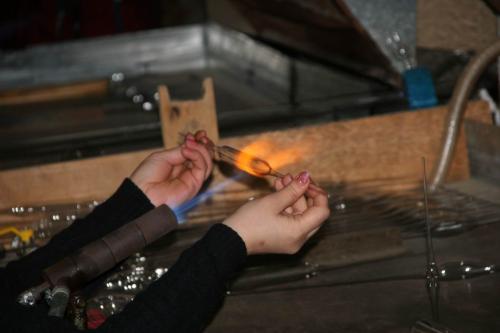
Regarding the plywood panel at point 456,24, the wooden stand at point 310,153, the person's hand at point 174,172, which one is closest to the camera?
the person's hand at point 174,172

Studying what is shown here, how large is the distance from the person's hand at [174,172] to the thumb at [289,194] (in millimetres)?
319

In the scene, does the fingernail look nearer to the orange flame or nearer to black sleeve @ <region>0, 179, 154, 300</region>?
black sleeve @ <region>0, 179, 154, 300</region>

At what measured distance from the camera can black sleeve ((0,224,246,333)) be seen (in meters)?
0.99

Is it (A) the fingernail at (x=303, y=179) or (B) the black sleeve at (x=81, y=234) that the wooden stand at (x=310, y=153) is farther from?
(A) the fingernail at (x=303, y=179)

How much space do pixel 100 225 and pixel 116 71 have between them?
2654 millimetres

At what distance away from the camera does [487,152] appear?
1812 mm

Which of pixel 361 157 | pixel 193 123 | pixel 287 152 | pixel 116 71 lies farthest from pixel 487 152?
pixel 116 71

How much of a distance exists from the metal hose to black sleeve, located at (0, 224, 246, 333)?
87cm

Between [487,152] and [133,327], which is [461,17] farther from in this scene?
[133,327]

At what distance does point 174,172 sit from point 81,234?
22 cm

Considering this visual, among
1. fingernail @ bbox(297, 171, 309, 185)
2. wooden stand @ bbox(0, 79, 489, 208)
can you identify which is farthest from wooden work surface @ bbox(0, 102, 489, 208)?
fingernail @ bbox(297, 171, 309, 185)

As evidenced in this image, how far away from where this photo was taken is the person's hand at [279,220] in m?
1.08

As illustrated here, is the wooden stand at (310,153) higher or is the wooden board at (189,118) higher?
the wooden board at (189,118)

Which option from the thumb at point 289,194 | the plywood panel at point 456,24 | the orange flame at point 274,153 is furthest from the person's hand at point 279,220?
the plywood panel at point 456,24
